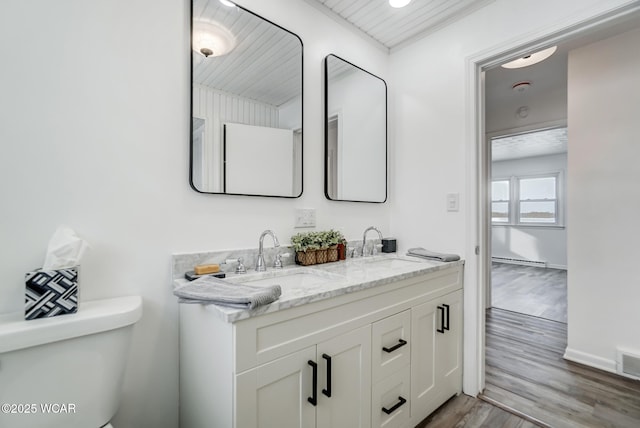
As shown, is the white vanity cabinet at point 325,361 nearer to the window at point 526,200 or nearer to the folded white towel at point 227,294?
the folded white towel at point 227,294

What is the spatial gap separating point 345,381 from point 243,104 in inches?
55.6

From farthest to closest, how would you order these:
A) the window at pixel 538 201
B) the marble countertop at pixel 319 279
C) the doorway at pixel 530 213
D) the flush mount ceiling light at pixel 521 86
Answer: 1. the window at pixel 538 201
2. the doorway at pixel 530 213
3. the flush mount ceiling light at pixel 521 86
4. the marble countertop at pixel 319 279

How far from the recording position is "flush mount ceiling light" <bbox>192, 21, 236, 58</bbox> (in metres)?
1.36

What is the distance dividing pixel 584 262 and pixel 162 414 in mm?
2975

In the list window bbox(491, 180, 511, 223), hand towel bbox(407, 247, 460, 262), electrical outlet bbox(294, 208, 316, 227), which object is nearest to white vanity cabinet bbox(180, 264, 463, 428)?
hand towel bbox(407, 247, 460, 262)

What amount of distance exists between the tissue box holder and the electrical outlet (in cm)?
104

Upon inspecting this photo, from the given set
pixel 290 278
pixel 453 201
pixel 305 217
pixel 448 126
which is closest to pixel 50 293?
pixel 290 278

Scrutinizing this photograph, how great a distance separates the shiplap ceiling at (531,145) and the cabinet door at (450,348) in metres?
3.59

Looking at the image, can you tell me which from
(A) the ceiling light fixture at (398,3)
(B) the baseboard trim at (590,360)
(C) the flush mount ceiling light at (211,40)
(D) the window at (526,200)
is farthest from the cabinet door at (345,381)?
(D) the window at (526,200)

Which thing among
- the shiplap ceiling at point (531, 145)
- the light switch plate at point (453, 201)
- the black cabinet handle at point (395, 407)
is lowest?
the black cabinet handle at point (395, 407)

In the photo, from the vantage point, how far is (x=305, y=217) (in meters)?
1.76

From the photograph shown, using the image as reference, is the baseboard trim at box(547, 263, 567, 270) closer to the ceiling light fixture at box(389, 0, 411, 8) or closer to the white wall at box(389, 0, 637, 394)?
the white wall at box(389, 0, 637, 394)

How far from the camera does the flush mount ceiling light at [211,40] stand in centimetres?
136

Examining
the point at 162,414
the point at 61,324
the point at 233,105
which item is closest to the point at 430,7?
the point at 233,105
